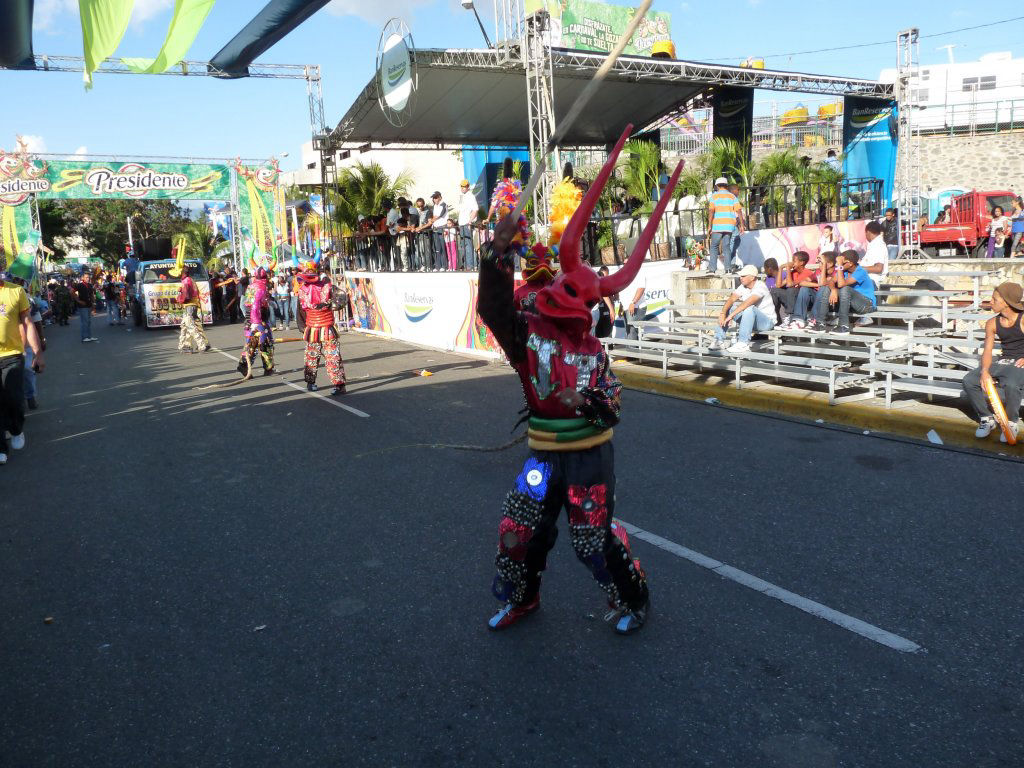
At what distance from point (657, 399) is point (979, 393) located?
12.3ft

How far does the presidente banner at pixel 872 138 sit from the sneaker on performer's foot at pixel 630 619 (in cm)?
1931

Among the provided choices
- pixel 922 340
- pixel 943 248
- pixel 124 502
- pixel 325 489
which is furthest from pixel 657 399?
pixel 943 248

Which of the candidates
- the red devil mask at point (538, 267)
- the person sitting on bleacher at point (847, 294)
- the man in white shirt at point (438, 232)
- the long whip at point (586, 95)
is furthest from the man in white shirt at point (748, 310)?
the man in white shirt at point (438, 232)

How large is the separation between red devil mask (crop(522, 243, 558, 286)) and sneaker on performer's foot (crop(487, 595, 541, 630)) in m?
1.58

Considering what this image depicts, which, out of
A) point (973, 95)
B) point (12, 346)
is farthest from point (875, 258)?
point (973, 95)

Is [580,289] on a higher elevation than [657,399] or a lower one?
higher

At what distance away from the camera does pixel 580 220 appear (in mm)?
3232

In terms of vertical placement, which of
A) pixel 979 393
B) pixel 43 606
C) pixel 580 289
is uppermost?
pixel 580 289

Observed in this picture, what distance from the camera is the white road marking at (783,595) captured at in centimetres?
364

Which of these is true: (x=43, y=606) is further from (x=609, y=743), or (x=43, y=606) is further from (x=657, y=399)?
(x=657, y=399)

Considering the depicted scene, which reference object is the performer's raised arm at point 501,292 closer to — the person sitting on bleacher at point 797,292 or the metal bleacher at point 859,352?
the metal bleacher at point 859,352

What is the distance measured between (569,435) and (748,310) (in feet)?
23.8

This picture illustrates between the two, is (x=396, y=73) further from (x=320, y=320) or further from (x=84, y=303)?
(x=84, y=303)

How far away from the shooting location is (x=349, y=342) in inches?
743
